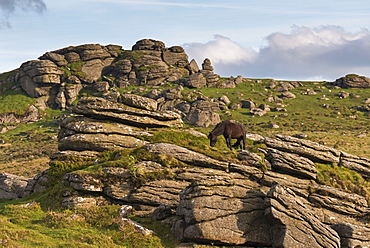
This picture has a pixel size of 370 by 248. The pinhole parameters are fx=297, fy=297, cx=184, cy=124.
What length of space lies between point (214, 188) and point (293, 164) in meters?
11.2

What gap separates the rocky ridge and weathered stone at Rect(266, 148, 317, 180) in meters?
0.10

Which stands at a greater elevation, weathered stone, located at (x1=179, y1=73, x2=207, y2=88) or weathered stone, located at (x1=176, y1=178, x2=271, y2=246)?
weathered stone, located at (x1=179, y1=73, x2=207, y2=88)

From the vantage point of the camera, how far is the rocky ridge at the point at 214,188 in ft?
69.2

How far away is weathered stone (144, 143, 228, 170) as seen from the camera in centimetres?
2894

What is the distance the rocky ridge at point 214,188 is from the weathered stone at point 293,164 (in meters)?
0.10

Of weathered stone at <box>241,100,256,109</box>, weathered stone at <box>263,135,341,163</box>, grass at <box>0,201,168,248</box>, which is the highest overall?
weathered stone at <box>241,100,256,109</box>

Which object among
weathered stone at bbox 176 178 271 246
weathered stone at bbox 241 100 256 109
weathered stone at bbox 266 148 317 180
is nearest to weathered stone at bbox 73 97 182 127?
weathered stone at bbox 176 178 271 246

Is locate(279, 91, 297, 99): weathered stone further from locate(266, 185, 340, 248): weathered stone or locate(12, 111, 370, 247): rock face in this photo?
locate(266, 185, 340, 248): weathered stone

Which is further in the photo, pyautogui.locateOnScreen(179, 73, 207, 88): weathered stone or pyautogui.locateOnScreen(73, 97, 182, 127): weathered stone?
pyautogui.locateOnScreen(179, 73, 207, 88): weathered stone

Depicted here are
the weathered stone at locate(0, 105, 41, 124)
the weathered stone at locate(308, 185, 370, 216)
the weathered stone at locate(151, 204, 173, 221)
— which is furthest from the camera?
the weathered stone at locate(0, 105, 41, 124)

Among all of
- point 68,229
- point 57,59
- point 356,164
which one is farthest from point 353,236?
point 57,59

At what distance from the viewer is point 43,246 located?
17953 millimetres

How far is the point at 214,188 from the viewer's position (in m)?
23.4

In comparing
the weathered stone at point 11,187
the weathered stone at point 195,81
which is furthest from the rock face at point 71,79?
the weathered stone at point 11,187
